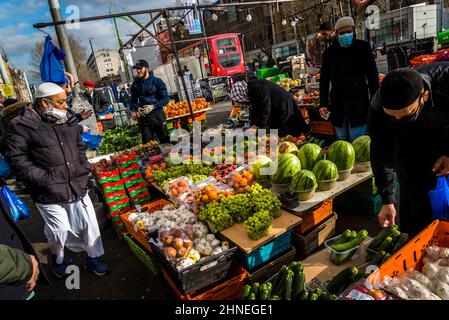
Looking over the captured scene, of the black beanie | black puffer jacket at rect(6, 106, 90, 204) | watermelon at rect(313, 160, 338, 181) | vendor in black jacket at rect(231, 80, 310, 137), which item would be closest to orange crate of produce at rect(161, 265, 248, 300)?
watermelon at rect(313, 160, 338, 181)

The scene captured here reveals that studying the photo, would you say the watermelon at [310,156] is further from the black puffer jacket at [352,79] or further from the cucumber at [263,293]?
the cucumber at [263,293]

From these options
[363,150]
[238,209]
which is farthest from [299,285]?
[363,150]

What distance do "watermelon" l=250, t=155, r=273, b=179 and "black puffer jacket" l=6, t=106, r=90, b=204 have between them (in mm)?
1993

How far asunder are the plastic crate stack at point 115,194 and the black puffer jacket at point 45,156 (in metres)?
0.99

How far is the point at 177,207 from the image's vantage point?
3623 mm

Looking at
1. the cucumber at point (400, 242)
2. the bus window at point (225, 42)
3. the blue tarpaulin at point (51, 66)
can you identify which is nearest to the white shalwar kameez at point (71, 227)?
the blue tarpaulin at point (51, 66)

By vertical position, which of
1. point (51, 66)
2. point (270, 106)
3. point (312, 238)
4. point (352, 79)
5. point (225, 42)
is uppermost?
point (225, 42)

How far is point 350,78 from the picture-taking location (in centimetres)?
407

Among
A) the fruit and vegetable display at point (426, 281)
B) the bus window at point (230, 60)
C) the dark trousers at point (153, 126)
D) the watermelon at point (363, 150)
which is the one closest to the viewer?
the fruit and vegetable display at point (426, 281)

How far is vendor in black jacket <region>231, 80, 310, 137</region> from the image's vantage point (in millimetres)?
4766

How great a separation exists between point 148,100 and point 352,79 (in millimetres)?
4050

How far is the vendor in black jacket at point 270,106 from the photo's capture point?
477 centimetres

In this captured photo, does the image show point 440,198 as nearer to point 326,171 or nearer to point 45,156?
point 326,171
